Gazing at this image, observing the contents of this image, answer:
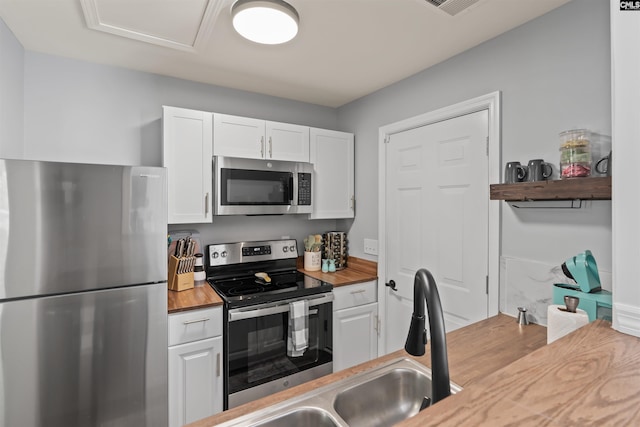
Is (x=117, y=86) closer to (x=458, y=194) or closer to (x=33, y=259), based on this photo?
(x=33, y=259)

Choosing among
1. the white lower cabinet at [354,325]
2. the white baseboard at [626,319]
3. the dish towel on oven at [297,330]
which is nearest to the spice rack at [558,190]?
the white baseboard at [626,319]

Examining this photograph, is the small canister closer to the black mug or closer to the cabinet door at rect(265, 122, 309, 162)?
the cabinet door at rect(265, 122, 309, 162)

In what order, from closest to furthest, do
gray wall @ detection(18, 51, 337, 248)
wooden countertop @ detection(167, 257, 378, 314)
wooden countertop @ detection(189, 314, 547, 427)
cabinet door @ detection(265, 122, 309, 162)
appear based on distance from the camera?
1. wooden countertop @ detection(189, 314, 547, 427)
2. wooden countertop @ detection(167, 257, 378, 314)
3. gray wall @ detection(18, 51, 337, 248)
4. cabinet door @ detection(265, 122, 309, 162)

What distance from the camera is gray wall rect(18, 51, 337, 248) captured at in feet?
6.75

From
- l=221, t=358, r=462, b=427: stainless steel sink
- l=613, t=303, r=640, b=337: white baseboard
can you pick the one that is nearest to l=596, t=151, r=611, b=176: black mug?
l=613, t=303, r=640, b=337: white baseboard

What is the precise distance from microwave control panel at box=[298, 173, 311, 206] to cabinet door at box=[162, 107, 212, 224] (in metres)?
0.71

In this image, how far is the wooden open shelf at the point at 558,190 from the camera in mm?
1265

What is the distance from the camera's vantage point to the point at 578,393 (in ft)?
2.09

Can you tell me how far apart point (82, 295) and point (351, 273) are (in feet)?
6.17

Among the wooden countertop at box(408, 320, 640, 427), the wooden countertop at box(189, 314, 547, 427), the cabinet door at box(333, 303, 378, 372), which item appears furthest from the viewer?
the cabinet door at box(333, 303, 378, 372)

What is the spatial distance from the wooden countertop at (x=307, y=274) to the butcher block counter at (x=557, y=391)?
110 cm

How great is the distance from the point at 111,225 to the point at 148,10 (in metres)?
1.09

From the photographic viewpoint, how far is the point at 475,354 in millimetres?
1353

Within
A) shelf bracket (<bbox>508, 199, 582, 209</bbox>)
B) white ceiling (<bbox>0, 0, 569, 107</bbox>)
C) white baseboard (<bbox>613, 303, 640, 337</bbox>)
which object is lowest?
white baseboard (<bbox>613, 303, 640, 337</bbox>)
